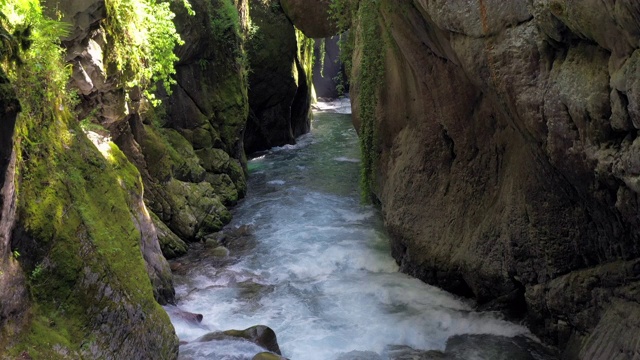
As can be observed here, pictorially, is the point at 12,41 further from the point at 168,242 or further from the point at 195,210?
the point at 195,210

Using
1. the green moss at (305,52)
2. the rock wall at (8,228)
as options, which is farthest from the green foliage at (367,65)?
the green moss at (305,52)

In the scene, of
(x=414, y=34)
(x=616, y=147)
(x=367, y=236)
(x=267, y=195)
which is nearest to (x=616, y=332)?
(x=616, y=147)

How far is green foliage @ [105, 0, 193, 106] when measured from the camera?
9133 mm

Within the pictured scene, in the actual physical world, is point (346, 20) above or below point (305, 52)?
above

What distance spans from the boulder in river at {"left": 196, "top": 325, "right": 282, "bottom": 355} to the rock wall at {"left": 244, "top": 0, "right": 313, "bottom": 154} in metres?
12.6

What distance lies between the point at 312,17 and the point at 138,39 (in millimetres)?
8668

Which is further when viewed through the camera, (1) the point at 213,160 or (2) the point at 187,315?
(1) the point at 213,160

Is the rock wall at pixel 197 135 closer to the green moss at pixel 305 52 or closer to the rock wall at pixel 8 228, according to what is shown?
the green moss at pixel 305 52

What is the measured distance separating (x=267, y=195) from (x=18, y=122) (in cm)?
952

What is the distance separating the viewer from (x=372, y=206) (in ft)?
43.7

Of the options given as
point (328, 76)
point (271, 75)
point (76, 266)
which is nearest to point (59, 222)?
point (76, 266)

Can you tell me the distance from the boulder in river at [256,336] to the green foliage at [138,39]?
4.26 meters

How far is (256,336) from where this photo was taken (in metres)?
7.24

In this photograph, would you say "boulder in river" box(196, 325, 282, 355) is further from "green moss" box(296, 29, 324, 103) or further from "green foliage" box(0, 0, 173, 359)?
"green moss" box(296, 29, 324, 103)
